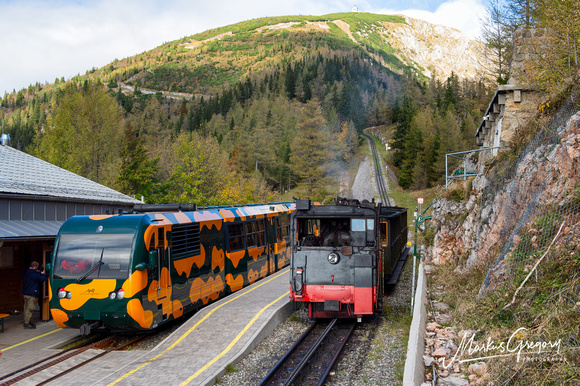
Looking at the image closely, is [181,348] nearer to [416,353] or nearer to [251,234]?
[416,353]

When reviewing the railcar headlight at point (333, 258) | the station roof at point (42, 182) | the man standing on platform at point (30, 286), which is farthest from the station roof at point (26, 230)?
the railcar headlight at point (333, 258)

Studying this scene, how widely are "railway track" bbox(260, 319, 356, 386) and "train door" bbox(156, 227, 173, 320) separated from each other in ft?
10.9

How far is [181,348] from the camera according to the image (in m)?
9.40

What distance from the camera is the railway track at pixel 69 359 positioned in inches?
318

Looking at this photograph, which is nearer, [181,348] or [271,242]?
[181,348]

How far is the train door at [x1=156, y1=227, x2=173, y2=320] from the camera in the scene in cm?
1036

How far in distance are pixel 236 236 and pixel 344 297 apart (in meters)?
5.62

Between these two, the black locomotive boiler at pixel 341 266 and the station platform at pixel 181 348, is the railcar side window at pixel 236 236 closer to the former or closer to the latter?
the station platform at pixel 181 348

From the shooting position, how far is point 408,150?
196ft

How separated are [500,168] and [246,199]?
31.4 metres

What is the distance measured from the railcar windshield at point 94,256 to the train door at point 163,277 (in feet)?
2.90

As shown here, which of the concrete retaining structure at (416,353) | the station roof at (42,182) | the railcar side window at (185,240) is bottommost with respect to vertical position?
the concrete retaining structure at (416,353)

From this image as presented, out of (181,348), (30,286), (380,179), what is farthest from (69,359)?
(380,179)

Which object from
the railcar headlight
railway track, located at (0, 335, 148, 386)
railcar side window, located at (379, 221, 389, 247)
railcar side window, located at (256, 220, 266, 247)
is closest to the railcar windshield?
railway track, located at (0, 335, 148, 386)
